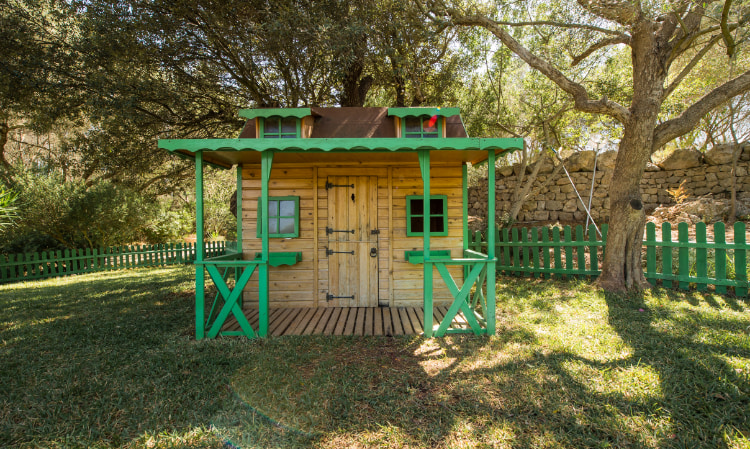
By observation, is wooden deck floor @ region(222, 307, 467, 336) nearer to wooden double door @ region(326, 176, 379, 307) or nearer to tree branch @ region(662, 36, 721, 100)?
wooden double door @ region(326, 176, 379, 307)

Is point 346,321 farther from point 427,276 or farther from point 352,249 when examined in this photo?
point 427,276

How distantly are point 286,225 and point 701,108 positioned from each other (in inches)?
270

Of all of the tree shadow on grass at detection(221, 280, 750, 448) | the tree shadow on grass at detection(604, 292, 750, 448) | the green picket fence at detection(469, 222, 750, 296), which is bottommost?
the tree shadow on grass at detection(221, 280, 750, 448)

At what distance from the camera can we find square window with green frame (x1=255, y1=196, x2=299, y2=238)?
231 inches

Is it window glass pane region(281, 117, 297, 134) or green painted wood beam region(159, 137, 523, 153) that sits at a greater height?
window glass pane region(281, 117, 297, 134)

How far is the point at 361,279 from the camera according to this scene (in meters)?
5.92

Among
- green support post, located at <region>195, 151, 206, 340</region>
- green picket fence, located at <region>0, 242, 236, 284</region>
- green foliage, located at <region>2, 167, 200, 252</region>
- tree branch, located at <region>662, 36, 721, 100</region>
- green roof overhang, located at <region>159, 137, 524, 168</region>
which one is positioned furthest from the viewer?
green foliage, located at <region>2, 167, 200, 252</region>

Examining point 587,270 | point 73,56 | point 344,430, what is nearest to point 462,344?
point 344,430

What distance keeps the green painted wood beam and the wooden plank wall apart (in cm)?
161

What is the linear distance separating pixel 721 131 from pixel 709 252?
1037cm

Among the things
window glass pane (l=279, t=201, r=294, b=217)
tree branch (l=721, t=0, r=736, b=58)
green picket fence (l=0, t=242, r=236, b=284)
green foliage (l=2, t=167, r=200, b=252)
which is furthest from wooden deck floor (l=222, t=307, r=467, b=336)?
green foliage (l=2, t=167, r=200, b=252)

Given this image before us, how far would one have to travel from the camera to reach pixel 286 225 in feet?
19.3

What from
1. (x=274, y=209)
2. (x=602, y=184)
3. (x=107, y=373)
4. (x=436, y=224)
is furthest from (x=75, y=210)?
(x=602, y=184)

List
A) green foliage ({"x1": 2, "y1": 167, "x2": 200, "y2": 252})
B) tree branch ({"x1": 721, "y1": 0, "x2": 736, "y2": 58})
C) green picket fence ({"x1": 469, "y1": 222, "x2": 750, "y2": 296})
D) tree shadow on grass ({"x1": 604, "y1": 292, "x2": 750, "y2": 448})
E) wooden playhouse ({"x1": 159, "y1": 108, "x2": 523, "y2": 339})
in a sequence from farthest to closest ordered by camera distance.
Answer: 1. green foliage ({"x1": 2, "y1": 167, "x2": 200, "y2": 252})
2. wooden playhouse ({"x1": 159, "y1": 108, "x2": 523, "y2": 339})
3. green picket fence ({"x1": 469, "y1": 222, "x2": 750, "y2": 296})
4. tree branch ({"x1": 721, "y1": 0, "x2": 736, "y2": 58})
5. tree shadow on grass ({"x1": 604, "y1": 292, "x2": 750, "y2": 448})
